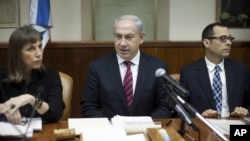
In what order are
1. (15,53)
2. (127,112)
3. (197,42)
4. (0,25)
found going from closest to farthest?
(15,53) → (127,112) → (0,25) → (197,42)

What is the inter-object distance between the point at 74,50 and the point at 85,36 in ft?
0.91

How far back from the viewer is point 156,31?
175 inches

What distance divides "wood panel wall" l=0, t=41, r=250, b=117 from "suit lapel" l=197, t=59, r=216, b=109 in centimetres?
135

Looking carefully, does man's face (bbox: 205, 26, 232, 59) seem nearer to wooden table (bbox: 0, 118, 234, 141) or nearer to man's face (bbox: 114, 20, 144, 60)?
man's face (bbox: 114, 20, 144, 60)

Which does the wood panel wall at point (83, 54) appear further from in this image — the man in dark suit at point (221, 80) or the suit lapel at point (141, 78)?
the suit lapel at point (141, 78)

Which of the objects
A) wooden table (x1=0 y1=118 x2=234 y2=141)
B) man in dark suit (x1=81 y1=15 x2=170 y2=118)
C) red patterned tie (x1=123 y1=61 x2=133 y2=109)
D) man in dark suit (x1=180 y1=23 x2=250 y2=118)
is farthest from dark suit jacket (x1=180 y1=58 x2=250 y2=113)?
wooden table (x1=0 y1=118 x2=234 y2=141)

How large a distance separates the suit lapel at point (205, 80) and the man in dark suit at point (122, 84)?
0.39m

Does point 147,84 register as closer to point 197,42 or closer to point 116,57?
point 116,57

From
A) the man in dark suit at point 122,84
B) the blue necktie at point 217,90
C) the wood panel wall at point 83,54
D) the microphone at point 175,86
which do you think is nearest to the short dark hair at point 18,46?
the man in dark suit at point 122,84

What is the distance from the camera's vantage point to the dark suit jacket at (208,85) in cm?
279

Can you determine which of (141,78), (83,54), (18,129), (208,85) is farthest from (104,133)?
(83,54)

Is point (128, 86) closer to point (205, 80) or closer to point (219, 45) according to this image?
point (205, 80)

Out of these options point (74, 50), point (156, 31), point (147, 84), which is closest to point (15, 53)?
point (147, 84)

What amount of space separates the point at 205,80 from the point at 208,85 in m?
0.05
